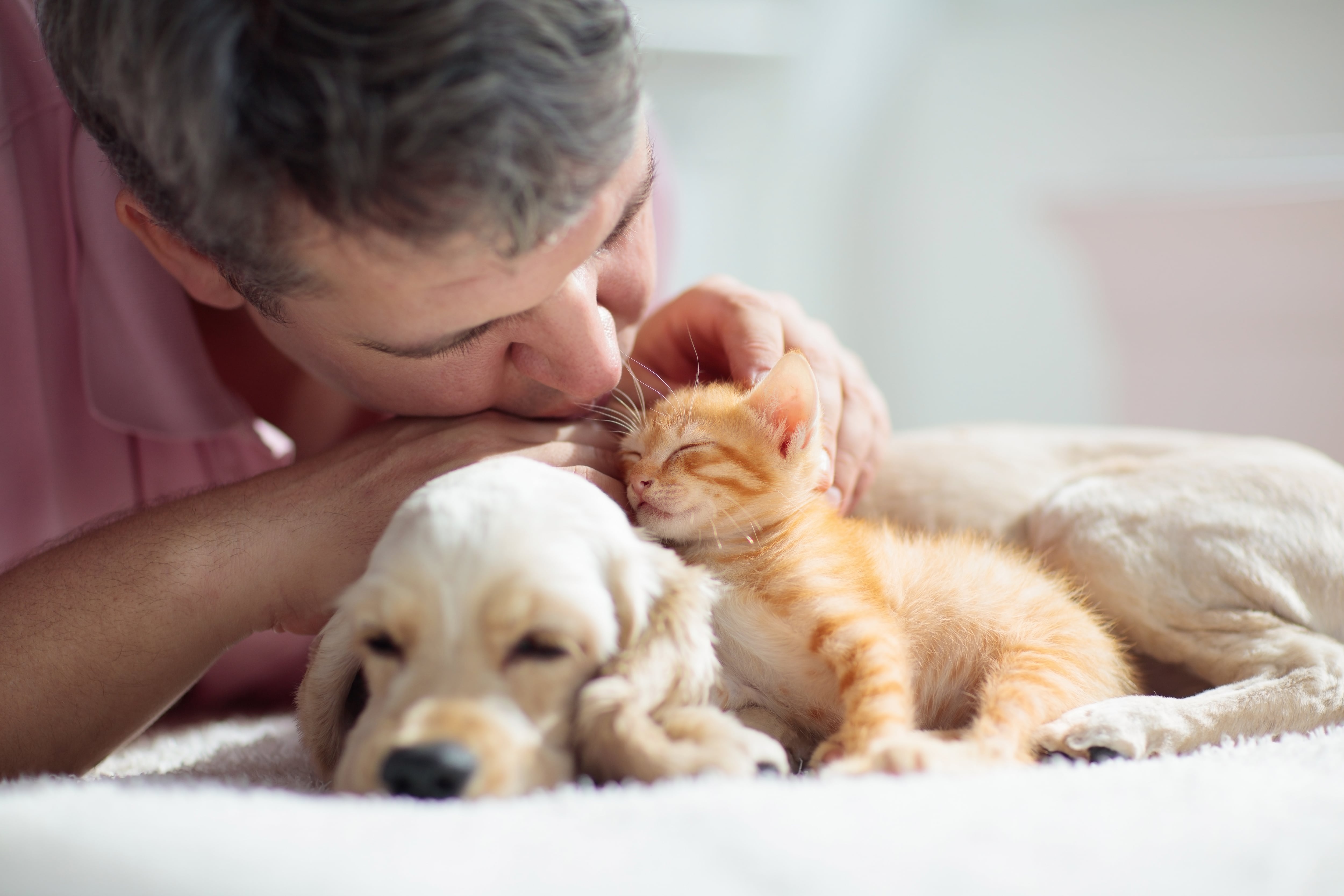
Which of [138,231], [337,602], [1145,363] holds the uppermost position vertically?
[138,231]

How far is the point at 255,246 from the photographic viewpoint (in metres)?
0.91

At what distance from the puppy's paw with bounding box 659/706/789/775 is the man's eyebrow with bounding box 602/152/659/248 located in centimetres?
51

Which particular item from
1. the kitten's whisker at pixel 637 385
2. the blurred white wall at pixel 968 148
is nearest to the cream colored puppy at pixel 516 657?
the kitten's whisker at pixel 637 385

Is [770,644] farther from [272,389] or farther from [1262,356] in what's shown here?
[1262,356]

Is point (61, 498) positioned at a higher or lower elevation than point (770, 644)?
lower

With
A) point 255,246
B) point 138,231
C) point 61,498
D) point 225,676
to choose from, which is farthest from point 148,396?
point 255,246

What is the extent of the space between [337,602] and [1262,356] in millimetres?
2840

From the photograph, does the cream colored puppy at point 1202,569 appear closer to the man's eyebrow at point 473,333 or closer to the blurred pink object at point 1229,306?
the man's eyebrow at point 473,333

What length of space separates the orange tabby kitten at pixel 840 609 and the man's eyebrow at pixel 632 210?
0.23 m

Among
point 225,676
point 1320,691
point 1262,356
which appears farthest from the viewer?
point 1262,356

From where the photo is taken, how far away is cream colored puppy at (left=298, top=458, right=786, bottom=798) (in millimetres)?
705

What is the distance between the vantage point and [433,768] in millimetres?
684

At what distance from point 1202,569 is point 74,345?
175cm

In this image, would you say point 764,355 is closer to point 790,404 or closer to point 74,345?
point 790,404
